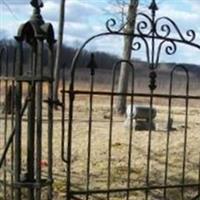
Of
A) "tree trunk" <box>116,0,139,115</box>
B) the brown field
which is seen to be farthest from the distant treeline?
"tree trunk" <box>116,0,139,115</box>

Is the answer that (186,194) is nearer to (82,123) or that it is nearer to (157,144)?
(157,144)

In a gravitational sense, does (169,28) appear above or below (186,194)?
above

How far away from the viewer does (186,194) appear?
26.4 ft

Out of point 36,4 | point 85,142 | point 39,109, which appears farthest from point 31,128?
point 85,142

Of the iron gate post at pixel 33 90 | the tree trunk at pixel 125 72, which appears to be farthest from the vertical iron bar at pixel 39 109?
the tree trunk at pixel 125 72

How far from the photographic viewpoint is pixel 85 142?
432 inches

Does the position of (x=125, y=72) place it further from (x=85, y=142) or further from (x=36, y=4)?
A: (x=36, y=4)

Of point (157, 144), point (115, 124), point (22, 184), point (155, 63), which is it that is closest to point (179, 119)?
point (115, 124)

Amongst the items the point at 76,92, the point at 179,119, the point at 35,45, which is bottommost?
the point at 179,119

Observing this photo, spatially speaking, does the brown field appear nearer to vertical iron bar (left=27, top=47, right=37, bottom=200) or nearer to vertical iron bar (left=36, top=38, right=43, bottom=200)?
vertical iron bar (left=27, top=47, right=37, bottom=200)

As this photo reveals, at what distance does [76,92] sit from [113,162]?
12.4 feet

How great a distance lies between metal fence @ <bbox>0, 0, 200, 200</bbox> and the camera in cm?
545

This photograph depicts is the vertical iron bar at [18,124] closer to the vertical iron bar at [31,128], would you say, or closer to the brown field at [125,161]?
the vertical iron bar at [31,128]

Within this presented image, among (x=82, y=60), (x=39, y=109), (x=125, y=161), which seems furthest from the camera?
(x=125, y=161)
